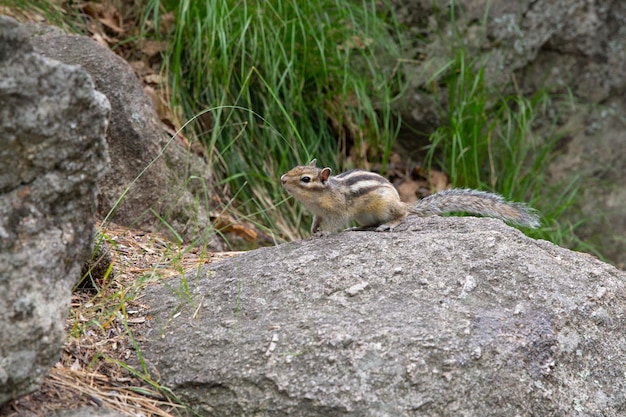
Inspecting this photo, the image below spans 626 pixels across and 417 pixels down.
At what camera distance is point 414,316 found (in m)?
3.11

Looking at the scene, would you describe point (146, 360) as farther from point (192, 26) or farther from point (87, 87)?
point (192, 26)

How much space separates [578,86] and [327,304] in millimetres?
4922

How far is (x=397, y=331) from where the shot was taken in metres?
3.01

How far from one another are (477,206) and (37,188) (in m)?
2.53

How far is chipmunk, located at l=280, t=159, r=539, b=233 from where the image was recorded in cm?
408

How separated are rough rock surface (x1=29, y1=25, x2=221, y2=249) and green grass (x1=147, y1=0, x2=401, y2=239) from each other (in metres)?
0.62

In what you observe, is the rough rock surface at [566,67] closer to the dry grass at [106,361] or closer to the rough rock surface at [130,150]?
the rough rock surface at [130,150]

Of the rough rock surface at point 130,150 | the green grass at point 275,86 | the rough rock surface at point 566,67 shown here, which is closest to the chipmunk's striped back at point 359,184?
the rough rock surface at point 130,150

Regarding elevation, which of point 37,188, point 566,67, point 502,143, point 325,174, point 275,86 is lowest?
point 502,143

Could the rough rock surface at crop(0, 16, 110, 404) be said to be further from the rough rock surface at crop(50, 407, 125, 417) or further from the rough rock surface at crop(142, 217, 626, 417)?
the rough rock surface at crop(142, 217, 626, 417)

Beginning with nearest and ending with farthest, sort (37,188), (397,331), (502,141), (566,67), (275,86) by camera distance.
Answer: (37,188) → (397,331) → (275,86) → (502,141) → (566,67)

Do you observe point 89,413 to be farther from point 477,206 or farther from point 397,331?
point 477,206

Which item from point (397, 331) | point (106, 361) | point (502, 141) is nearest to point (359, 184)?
point (397, 331)

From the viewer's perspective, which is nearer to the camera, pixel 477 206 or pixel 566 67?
pixel 477 206
